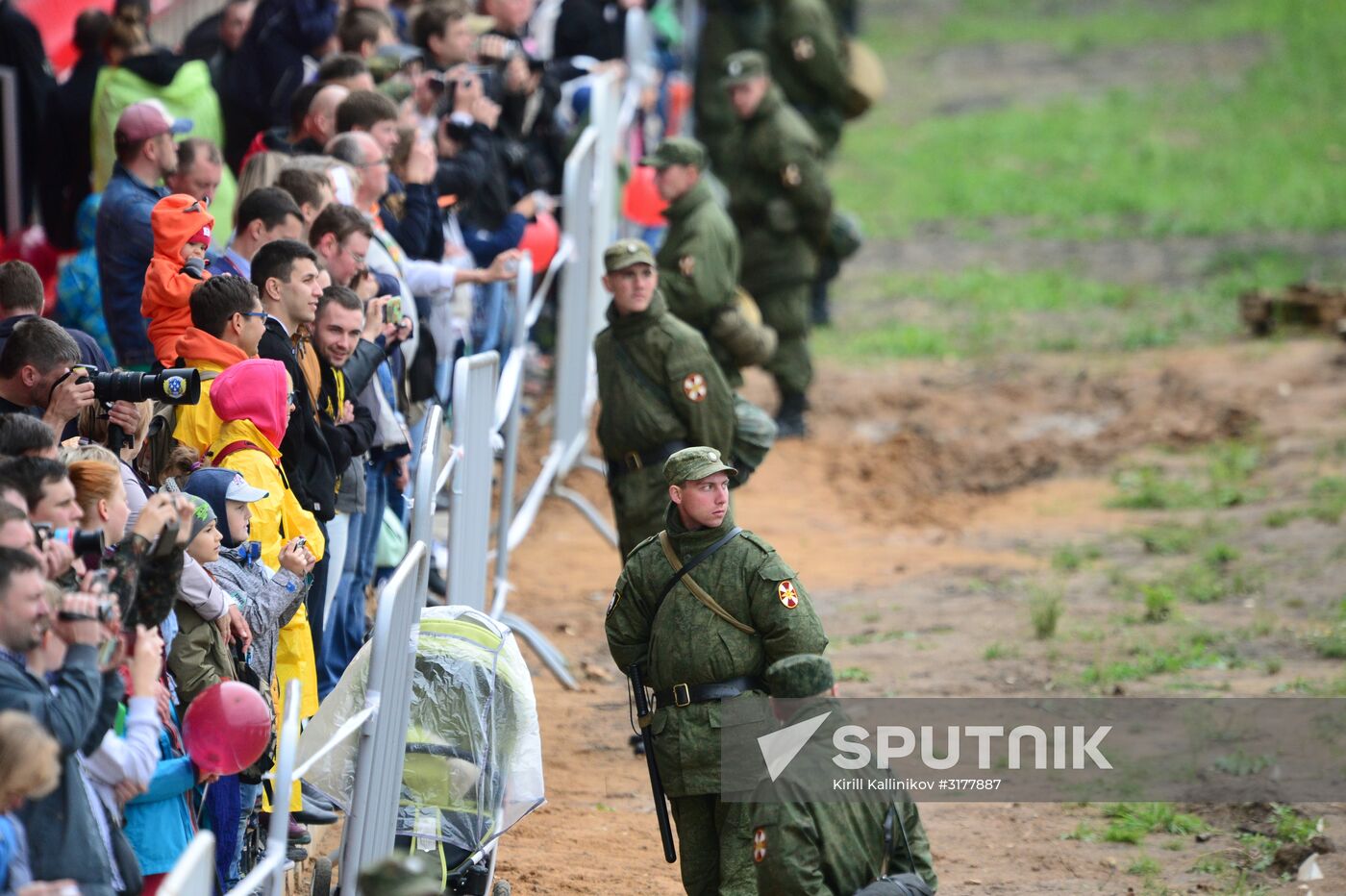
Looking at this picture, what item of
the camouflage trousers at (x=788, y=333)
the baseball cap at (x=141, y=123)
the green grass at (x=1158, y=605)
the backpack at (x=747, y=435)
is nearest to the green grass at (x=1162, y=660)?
the green grass at (x=1158, y=605)

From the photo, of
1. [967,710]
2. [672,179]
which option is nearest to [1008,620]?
[967,710]

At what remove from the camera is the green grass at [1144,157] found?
22.3m

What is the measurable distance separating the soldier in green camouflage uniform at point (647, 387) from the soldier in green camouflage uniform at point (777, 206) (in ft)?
15.5

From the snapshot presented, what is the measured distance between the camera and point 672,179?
9945 millimetres

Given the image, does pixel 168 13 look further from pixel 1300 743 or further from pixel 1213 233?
pixel 1213 233

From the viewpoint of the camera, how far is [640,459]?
27.2 ft

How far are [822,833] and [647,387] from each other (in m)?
3.34

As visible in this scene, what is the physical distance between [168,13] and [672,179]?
552 centimetres

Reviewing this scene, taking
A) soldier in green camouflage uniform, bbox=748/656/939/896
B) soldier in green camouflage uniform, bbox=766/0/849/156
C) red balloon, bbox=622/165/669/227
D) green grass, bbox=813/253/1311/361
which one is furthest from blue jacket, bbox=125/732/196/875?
green grass, bbox=813/253/1311/361

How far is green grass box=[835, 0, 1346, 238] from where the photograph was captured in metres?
22.3

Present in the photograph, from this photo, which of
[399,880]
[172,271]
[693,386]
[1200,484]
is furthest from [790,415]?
[399,880]

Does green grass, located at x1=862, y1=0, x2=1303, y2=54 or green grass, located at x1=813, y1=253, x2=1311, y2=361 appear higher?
green grass, located at x1=862, y1=0, x2=1303, y2=54

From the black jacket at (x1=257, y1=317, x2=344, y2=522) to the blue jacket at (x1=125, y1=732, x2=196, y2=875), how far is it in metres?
1.52

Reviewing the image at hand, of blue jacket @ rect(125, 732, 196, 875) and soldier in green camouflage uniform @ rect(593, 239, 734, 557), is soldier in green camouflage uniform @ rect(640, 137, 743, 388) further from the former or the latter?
blue jacket @ rect(125, 732, 196, 875)
